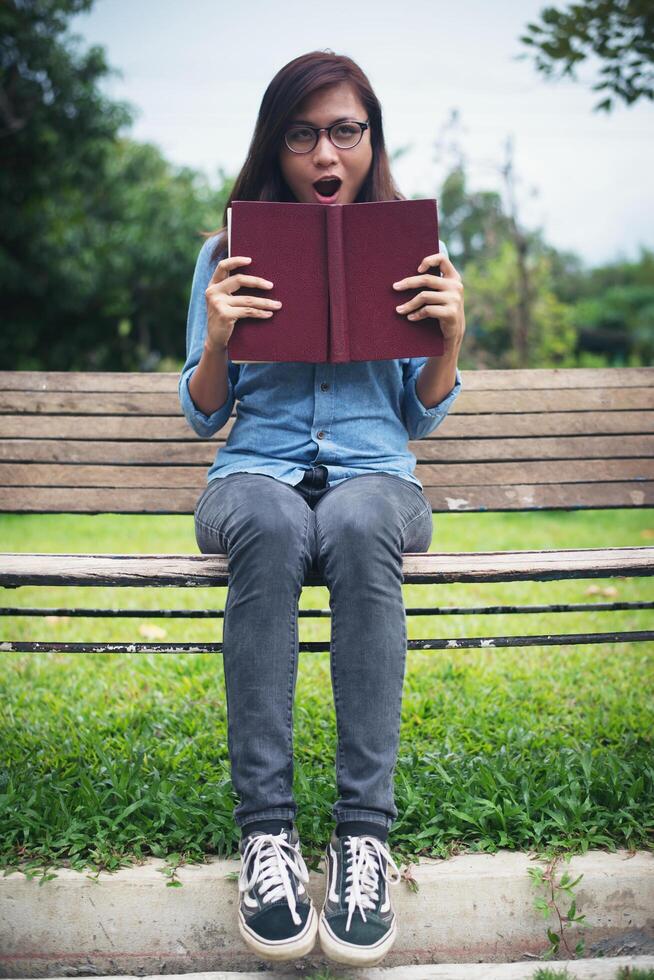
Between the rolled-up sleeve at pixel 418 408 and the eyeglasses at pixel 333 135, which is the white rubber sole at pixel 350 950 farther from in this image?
the eyeglasses at pixel 333 135

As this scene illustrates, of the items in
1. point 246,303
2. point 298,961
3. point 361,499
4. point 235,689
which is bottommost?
point 298,961

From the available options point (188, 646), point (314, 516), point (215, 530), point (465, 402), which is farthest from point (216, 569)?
point (465, 402)

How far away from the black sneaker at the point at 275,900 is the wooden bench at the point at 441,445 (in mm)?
1172

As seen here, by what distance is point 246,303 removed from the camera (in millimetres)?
1907

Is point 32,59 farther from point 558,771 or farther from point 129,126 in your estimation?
point 558,771

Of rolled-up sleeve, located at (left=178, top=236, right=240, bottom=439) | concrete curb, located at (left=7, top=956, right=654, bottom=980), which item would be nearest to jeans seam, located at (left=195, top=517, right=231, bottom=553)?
rolled-up sleeve, located at (left=178, top=236, right=240, bottom=439)

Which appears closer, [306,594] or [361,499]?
[361,499]

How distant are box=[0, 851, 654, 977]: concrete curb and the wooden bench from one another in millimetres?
1075

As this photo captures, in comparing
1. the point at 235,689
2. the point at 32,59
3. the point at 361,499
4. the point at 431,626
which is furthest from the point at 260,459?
the point at 32,59

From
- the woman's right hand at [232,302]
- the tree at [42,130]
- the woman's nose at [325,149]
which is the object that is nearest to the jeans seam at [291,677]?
the woman's right hand at [232,302]

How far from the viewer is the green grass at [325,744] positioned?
194 centimetres

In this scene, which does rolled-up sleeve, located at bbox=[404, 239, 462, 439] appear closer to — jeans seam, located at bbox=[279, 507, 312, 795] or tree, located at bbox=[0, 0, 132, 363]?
jeans seam, located at bbox=[279, 507, 312, 795]

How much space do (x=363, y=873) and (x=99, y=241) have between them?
12.2m

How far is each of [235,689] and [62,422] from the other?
50.3 inches
